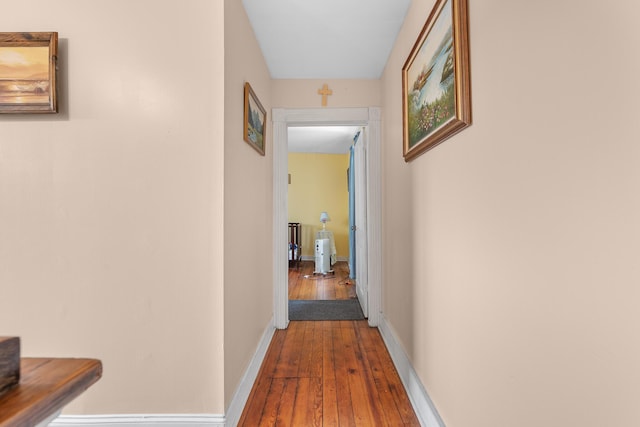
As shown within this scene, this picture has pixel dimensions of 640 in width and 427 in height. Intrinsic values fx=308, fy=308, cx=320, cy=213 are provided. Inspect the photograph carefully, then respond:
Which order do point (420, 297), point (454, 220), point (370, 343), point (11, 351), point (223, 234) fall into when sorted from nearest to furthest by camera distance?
1. point (11, 351)
2. point (454, 220)
3. point (223, 234)
4. point (420, 297)
5. point (370, 343)

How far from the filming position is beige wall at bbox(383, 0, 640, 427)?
0.57 meters

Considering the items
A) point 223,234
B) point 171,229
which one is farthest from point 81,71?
point 223,234

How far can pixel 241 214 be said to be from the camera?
71.3 inches

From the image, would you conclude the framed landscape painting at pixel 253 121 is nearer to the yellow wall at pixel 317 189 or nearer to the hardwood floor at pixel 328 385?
the hardwood floor at pixel 328 385

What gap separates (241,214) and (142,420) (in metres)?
1.11

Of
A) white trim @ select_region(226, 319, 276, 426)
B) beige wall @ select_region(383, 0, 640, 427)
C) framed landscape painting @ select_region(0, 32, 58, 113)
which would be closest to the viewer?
beige wall @ select_region(383, 0, 640, 427)

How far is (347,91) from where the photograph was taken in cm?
290

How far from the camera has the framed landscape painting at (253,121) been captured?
186cm

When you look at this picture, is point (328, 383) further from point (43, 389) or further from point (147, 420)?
point (43, 389)

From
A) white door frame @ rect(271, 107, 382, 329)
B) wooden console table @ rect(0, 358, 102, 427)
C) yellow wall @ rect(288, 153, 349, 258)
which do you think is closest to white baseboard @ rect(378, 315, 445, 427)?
white door frame @ rect(271, 107, 382, 329)

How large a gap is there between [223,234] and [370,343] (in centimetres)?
171

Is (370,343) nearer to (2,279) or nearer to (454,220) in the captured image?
(454,220)

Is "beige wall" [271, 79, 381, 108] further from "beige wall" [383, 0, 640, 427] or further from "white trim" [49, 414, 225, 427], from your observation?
"white trim" [49, 414, 225, 427]

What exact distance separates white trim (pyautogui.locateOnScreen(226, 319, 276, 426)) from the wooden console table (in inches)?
52.7
